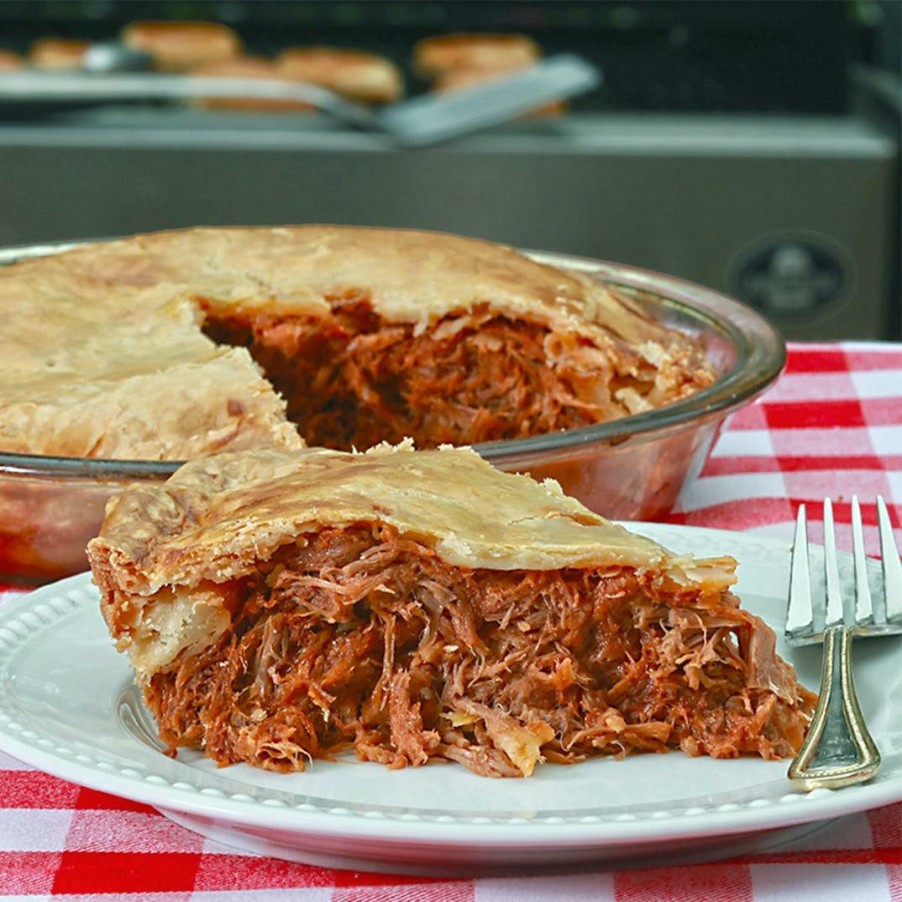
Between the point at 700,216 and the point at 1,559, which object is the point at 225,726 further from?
the point at 700,216

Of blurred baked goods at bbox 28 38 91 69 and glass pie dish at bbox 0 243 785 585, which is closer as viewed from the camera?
glass pie dish at bbox 0 243 785 585

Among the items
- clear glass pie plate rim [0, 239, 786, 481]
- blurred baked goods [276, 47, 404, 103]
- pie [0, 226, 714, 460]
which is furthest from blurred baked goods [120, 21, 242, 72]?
clear glass pie plate rim [0, 239, 786, 481]

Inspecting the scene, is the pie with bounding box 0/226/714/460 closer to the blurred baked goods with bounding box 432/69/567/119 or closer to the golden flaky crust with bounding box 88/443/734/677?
the golden flaky crust with bounding box 88/443/734/677

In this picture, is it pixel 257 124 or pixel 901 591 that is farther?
pixel 257 124

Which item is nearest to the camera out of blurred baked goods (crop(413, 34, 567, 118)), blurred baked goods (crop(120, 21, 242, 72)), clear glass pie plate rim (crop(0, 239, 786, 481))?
clear glass pie plate rim (crop(0, 239, 786, 481))

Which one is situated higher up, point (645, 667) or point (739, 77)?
point (645, 667)

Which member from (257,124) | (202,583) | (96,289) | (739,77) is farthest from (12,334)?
(739,77)

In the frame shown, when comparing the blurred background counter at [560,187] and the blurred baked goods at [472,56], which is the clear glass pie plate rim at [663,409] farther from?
the blurred baked goods at [472,56]

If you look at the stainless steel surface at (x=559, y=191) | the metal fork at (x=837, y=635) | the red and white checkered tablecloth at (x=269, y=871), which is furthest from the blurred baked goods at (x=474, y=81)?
the red and white checkered tablecloth at (x=269, y=871)
